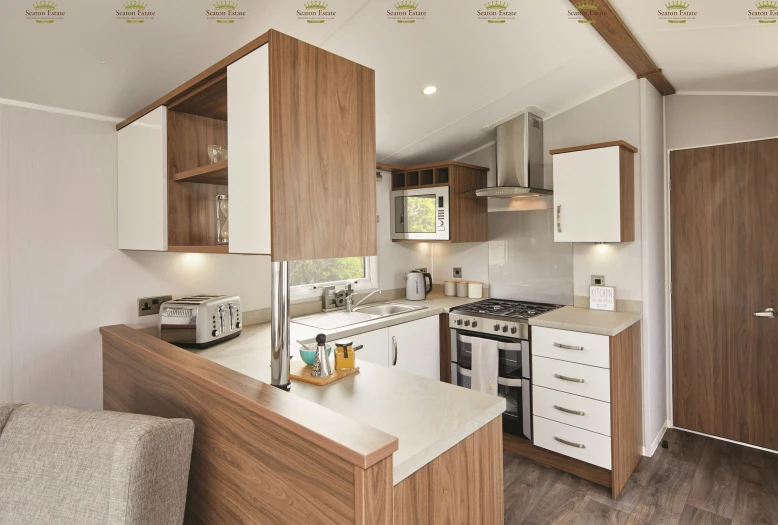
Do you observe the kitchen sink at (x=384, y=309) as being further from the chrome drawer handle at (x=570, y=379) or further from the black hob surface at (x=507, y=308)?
the chrome drawer handle at (x=570, y=379)

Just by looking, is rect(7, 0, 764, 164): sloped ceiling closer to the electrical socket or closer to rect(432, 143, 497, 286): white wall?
rect(432, 143, 497, 286): white wall

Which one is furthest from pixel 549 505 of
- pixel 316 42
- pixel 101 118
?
pixel 101 118

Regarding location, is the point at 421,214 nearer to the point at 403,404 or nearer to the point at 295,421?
the point at 403,404

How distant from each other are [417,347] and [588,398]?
111 centimetres

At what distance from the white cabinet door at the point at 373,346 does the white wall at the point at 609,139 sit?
1494 millimetres

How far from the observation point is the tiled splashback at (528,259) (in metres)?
3.45

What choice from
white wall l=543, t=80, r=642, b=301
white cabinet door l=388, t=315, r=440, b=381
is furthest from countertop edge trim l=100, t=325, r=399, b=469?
white wall l=543, t=80, r=642, b=301

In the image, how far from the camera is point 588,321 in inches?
105

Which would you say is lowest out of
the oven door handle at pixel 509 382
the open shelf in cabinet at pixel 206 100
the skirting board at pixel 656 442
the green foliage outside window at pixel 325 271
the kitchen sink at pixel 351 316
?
the skirting board at pixel 656 442

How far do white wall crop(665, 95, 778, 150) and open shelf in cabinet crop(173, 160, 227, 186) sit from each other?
307 centimetres

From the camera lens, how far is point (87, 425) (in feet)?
4.25

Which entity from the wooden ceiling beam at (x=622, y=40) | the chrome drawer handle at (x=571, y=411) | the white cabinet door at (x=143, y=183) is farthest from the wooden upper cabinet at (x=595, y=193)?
the white cabinet door at (x=143, y=183)

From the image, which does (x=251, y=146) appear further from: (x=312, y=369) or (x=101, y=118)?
(x=101, y=118)

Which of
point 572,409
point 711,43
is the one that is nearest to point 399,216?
point 572,409
